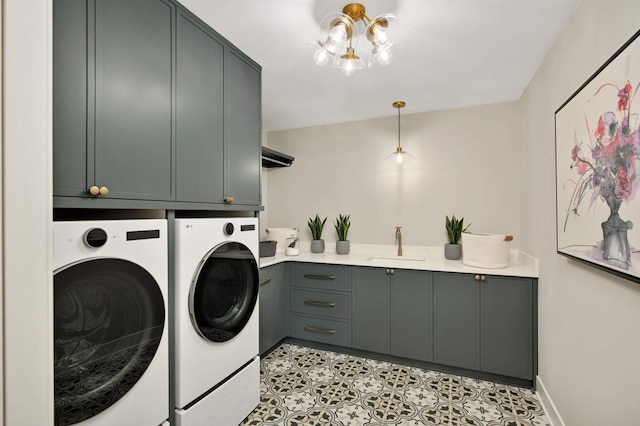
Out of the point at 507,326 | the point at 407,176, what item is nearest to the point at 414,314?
the point at 507,326

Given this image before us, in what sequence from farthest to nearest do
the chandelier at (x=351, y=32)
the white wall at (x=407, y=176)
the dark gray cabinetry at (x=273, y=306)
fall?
the white wall at (x=407, y=176) → the dark gray cabinetry at (x=273, y=306) → the chandelier at (x=351, y=32)

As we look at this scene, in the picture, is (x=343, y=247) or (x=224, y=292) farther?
(x=343, y=247)

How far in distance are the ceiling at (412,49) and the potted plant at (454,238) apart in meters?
1.11

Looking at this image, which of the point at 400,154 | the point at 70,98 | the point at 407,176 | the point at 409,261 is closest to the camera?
the point at 70,98

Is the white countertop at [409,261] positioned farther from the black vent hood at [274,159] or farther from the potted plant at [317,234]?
the black vent hood at [274,159]

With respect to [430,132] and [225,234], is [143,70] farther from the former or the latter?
[430,132]

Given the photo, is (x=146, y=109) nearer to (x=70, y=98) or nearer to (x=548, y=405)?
(x=70, y=98)

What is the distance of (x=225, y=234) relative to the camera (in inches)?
68.4

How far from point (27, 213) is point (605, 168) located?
1902 millimetres

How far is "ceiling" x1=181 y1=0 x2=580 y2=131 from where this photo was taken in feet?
5.13

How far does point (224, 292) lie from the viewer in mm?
1753

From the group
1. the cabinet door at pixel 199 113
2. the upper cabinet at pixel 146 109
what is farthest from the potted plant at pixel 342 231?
the cabinet door at pixel 199 113

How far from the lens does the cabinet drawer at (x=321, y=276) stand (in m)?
2.81

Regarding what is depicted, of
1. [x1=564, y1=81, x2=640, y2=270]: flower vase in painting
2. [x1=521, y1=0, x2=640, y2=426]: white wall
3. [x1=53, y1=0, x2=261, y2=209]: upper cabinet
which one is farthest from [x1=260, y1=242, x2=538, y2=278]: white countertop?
[x1=53, y1=0, x2=261, y2=209]: upper cabinet
